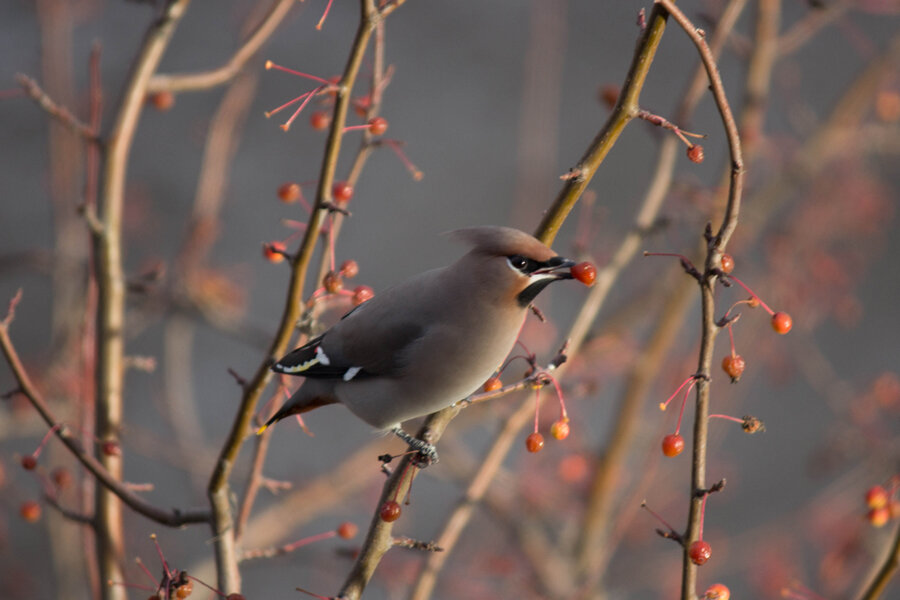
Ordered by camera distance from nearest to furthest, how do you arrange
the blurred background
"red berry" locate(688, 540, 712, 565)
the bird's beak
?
1. "red berry" locate(688, 540, 712, 565)
2. the bird's beak
3. the blurred background

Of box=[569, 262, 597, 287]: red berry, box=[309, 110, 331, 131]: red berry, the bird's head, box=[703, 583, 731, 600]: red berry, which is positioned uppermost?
box=[309, 110, 331, 131]: red berry

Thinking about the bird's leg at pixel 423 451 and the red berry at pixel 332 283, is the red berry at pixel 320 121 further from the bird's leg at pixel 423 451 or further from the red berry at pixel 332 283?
the bird's leg at pixel 423 451

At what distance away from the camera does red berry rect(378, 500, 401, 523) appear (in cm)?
107

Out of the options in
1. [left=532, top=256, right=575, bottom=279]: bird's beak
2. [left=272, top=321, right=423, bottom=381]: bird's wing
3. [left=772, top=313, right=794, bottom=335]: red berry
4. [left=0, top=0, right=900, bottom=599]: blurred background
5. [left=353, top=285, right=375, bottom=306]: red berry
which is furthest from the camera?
[left=0, top=0, right=900, bottom=599]: blurred background

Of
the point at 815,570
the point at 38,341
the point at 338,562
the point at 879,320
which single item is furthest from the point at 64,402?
the point at 879,320

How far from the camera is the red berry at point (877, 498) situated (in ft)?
4.08

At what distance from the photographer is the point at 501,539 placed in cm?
294

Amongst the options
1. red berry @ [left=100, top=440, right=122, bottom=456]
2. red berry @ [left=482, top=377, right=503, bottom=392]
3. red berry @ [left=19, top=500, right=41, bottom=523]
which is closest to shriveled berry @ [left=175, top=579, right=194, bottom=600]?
red berry @ [left=100, top=440, right=122, bottom=456]

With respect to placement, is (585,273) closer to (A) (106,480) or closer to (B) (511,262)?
(B) (511,262)

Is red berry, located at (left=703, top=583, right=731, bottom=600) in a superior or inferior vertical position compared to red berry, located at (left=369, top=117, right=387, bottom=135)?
inferior

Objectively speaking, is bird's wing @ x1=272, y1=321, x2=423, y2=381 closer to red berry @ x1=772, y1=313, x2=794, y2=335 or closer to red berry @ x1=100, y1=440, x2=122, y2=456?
red berry @ x1=100, y1=440, x2=122, y2=456

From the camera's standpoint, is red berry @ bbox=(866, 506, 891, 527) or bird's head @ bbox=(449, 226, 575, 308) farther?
red berry @ bbox=(866, 506, 891, 527)

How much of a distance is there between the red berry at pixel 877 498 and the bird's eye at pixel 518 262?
60 centimetres

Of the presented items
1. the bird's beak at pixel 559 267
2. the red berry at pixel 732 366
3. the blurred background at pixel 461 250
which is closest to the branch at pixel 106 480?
the bird's beak at pixel 559 267
